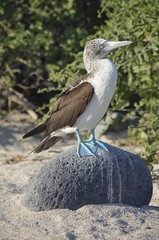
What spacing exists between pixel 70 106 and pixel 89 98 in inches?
10.7

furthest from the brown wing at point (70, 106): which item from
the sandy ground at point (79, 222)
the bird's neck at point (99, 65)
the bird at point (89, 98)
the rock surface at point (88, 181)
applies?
the sandy ground at point (79, 222)

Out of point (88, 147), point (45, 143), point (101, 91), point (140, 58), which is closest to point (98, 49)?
point (101, 91)

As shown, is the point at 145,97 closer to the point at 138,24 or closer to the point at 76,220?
the point at 138,24

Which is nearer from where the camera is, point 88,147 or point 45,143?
point 88,147

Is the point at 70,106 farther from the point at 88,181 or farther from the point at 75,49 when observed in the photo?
the point at 75,49

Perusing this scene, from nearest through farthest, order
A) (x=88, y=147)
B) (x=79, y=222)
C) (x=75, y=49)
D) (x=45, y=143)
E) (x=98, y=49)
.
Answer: (x=79, y=222)
(x=98, y=49)
(x=88, y=147)
(x=45, y=143)
(x=75, y=49)

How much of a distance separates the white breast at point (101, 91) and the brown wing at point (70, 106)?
4cm

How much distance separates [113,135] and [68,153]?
4.10m

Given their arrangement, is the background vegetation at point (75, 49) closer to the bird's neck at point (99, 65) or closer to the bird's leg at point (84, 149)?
the bird's leg at point (84, 149)

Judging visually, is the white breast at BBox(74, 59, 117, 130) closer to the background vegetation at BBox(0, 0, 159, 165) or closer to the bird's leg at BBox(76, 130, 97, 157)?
the bird's leg at BBox(76, 130, 97, 157)

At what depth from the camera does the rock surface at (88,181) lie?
5.73 meters

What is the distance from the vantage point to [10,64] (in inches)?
417

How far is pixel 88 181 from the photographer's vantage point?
18.8 feet

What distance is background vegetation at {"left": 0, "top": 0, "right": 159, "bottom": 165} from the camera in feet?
25.6
